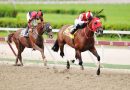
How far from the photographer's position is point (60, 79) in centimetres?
1083

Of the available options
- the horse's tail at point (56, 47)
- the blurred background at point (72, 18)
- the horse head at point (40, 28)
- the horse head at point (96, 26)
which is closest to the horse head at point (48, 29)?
the horse head at point (40, 28)

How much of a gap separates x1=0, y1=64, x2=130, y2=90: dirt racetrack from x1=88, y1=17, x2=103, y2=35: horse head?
0.91m

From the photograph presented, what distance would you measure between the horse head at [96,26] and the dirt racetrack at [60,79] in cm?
91

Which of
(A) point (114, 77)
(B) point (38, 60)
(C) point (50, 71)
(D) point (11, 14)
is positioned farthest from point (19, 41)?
(D) point (11, 14)

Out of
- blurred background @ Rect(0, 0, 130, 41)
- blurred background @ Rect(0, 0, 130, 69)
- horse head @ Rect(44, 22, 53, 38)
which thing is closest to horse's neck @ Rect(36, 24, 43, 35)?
horse head @ Rect(44, 22, 53, 38)

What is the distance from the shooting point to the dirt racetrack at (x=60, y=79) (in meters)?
9.59

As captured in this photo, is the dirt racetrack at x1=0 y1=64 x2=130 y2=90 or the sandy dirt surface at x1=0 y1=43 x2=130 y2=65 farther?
the sandy dirt surface at x1=0 y1=43 x2=130 y2=65

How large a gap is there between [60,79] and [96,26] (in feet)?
5.08

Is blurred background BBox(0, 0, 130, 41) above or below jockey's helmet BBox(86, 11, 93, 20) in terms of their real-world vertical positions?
below

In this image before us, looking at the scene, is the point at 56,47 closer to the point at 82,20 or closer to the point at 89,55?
the point at 82,20

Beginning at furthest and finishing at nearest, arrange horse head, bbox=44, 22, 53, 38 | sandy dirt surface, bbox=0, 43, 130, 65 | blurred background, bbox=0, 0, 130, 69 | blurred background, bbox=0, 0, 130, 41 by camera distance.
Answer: blurred background, bbox=0, 0, 130, 41 < blurred background, bbox=0, 0, 130, 69 < sandy dirt surface, bbox=0, 43, 130, 65 < horse head, bbox=44, 22, 53, 38

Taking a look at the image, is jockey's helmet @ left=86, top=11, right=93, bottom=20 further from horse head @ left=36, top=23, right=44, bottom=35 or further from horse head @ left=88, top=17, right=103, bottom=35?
horse head @ left=36, top=23, right=44, bottom=35

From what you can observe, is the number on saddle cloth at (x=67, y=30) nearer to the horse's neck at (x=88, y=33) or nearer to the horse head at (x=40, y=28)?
the horse head at (x=40, y=28)

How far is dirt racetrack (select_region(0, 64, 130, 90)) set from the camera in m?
9.59
